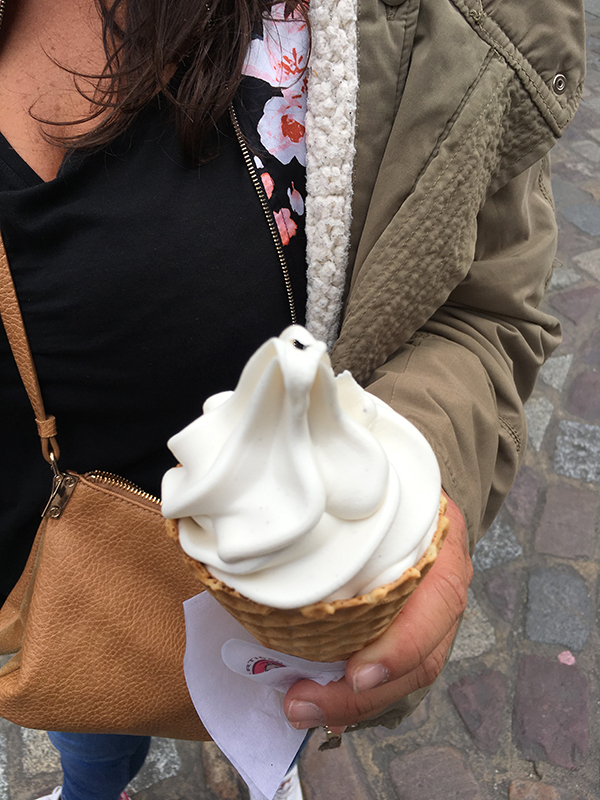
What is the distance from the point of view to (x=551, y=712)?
2.15 m

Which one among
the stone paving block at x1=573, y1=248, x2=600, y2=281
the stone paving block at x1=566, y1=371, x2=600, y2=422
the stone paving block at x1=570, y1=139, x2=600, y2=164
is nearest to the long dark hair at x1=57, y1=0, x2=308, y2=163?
the stone paving block at x1=566, y1=371, x2=600, y2=422

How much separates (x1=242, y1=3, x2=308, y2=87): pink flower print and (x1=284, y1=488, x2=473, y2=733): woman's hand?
2.33 ft

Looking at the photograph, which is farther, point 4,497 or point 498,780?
point 498,780

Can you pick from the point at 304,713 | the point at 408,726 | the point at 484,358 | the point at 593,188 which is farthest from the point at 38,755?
the point at 593,188

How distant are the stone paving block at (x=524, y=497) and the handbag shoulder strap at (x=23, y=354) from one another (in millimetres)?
2117

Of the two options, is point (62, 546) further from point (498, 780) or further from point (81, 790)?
point (498, 780)

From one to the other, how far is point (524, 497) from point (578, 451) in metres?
0.37

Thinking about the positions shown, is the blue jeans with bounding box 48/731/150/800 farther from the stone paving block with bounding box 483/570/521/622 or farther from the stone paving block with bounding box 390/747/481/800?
the stone paving block with bounding box 483/570/521/622

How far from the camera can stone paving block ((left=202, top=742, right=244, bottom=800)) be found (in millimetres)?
1992

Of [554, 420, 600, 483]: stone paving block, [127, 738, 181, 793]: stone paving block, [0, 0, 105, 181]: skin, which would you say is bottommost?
[554, 420, 600, 483]: stone paving block

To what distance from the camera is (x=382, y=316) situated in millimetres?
1022

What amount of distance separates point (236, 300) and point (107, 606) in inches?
21.7

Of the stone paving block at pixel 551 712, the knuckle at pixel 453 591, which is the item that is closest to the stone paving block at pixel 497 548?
the stone paving block at pixel 551 712

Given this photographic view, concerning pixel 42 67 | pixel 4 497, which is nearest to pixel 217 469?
pixel 4 497
